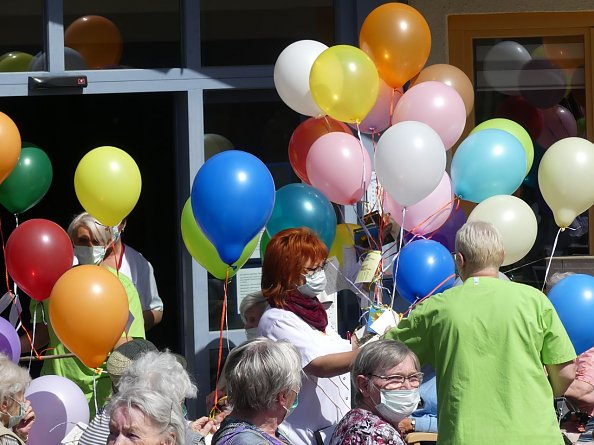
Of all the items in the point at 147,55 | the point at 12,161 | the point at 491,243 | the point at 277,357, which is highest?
the point at 147,55

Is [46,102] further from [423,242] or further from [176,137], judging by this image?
[423,242]

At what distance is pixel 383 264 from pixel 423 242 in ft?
0.75

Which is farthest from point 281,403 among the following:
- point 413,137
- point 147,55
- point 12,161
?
point 147,55

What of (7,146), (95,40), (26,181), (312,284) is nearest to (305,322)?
(312,284)

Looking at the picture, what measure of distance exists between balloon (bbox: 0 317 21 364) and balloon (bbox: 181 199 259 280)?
2.82ft

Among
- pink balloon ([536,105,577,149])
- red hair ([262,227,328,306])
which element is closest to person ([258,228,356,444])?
red hair ([262,227,328,306])

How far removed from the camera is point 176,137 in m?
6.55

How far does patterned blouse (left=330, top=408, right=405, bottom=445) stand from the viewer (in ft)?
12.2

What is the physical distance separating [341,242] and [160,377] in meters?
1.87

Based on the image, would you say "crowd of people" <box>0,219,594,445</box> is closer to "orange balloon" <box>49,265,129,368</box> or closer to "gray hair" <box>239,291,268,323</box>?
"orange balloon" <box>49,265,129,368</box>

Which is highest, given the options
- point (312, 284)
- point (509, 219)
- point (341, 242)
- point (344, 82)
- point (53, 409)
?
point (344, 82)

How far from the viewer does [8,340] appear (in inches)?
196

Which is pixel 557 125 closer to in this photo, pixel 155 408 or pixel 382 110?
pixel 382 110

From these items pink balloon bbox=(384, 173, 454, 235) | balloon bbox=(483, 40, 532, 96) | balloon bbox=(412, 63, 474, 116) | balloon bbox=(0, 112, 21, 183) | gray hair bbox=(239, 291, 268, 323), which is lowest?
gray hair bbox=(239, 291, 268, 323)
